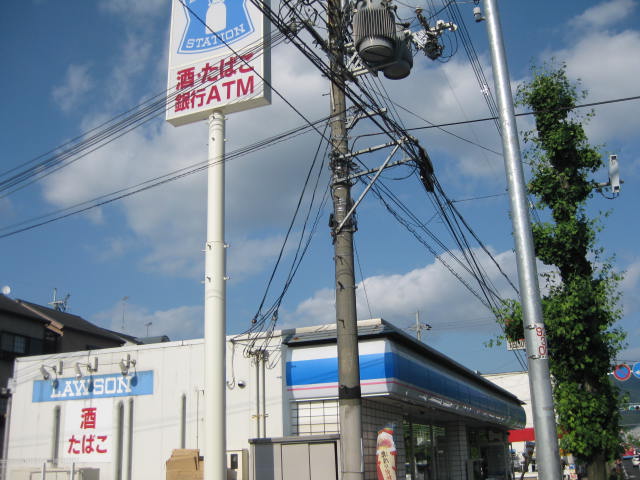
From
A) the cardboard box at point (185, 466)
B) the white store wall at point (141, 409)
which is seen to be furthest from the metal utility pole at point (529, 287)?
the cardboard box at point (185, 466)

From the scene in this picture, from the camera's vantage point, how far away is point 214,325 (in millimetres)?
12648

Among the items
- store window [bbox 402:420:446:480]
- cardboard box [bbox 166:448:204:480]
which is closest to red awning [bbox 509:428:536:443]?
store window [bbox 402:420:446:480]

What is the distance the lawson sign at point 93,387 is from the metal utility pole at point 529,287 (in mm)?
11864

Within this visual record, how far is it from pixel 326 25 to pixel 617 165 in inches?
265

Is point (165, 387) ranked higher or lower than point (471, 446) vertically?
higher

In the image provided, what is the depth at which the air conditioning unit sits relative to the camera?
14.6m

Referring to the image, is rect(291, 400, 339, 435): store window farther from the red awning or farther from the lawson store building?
the red awning

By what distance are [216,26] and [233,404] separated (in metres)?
9.00

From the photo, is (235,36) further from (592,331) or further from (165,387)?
(592,331)

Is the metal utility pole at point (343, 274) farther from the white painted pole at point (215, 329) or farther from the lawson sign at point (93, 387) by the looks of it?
the lawson sign at point (93, 387)

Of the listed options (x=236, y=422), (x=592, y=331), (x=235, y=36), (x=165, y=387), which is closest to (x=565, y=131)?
(x=592, y=331)

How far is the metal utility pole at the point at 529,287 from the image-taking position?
746 cm

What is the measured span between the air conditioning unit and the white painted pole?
2.21 metres

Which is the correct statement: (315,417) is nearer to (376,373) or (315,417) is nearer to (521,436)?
(376,373)
